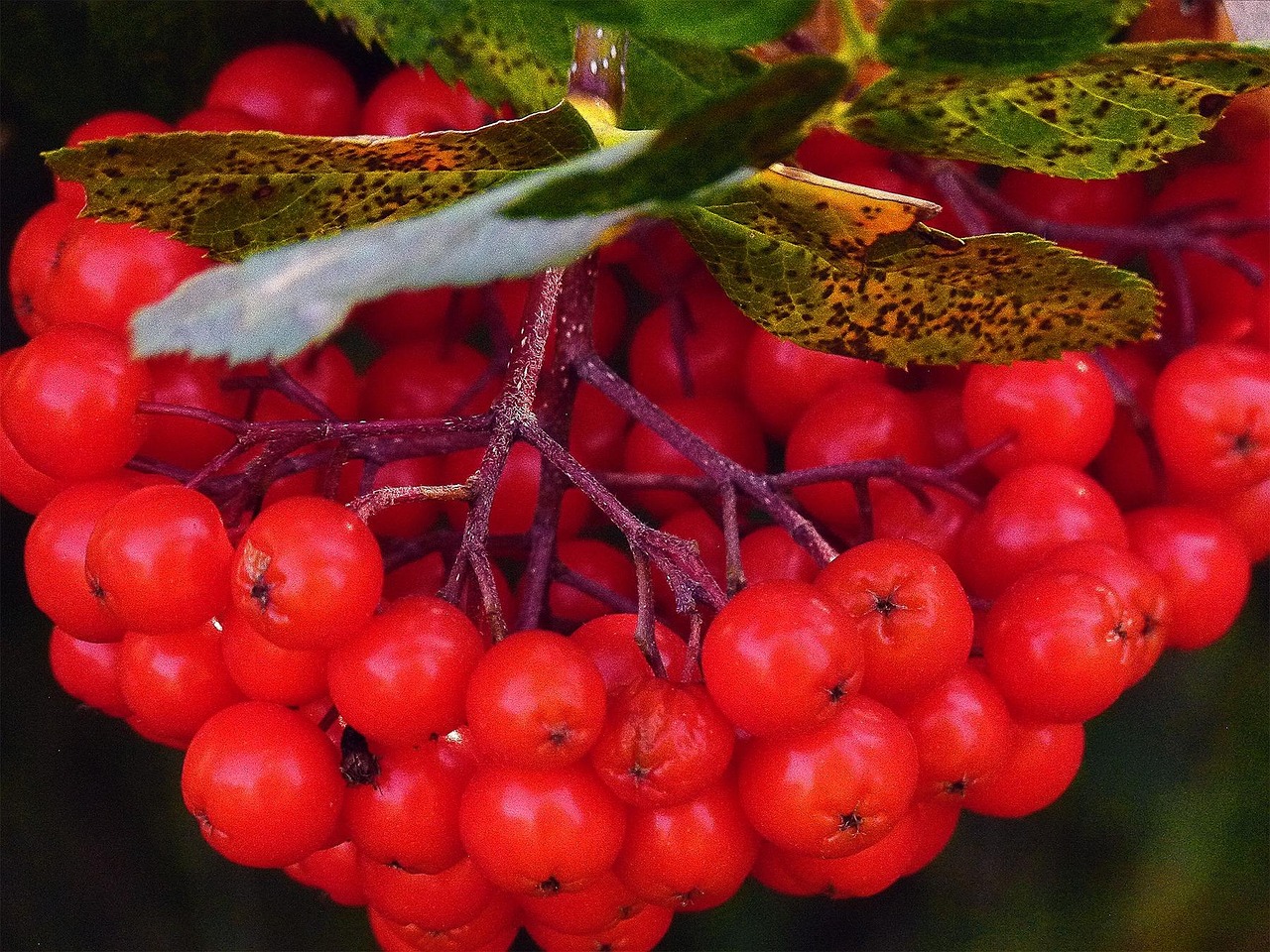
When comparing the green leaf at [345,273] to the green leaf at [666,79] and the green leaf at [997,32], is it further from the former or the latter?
the green leaf at [666,79]

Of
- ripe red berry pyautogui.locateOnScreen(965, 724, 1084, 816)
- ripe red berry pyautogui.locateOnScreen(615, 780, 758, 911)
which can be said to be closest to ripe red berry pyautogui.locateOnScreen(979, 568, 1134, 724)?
ripe red berry pyautogui.locateOnScreen(965, 724, 1084, 816)

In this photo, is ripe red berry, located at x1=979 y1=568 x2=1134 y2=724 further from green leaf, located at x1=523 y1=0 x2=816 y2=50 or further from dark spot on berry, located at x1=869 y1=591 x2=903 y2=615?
green leaf, located at x1=523 y1=0 x2=816 y2=50

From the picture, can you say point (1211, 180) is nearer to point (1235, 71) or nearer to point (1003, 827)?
point (1235, 71)

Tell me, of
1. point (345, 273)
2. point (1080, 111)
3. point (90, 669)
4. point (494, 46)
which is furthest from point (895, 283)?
point (90, 669)

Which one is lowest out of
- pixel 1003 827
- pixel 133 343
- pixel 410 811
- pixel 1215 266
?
pixel 1003 827

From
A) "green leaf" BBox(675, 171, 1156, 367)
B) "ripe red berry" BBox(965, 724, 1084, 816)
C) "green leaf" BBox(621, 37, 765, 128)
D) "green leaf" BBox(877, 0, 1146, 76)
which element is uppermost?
"green leaf" BBox(877, 0, 1146, 76)

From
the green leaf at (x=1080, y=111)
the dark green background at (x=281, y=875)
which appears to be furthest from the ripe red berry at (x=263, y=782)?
the dark green background at (x=281, y=875)

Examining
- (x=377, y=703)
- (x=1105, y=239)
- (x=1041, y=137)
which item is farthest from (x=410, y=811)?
(x=1105, y=239)

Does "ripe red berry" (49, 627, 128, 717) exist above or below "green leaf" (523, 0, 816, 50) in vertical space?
below
